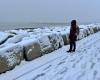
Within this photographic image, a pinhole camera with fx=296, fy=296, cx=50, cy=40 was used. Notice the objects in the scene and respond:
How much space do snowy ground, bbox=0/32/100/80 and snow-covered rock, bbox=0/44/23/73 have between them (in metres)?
0.17

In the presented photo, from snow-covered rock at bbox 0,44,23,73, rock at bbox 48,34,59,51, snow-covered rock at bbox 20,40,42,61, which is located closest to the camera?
snow-covered rock at bbox 0,44,23,73

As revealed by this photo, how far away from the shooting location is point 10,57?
896cm

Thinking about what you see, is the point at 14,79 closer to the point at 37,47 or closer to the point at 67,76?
the point at 67,76

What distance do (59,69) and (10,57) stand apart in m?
1.53

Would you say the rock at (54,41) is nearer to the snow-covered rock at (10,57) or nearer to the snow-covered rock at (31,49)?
the snow-covered rock at (31,49)

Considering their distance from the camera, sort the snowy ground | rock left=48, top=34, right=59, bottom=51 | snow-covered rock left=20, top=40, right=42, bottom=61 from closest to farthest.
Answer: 1. the snowy ground
2. snow-covered rock left=20, top=40, right=42, bottom=61
3. rock left=48, top=34, right=59, bottom=51

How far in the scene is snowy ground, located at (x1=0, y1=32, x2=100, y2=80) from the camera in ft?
25.6

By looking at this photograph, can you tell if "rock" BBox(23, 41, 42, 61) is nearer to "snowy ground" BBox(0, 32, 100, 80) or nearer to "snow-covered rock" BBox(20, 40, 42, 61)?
"snow-covered rock" BBox(20, 40, 42, 61)

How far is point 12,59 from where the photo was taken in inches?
356

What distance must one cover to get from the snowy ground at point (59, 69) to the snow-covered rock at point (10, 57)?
173 mm

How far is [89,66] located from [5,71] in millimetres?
2555

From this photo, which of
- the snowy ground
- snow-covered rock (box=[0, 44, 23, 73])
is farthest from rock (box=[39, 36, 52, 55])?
snow-covered rock (box=[0, 44, 23, 73])

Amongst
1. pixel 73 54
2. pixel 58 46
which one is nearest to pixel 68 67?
pixel 73 54

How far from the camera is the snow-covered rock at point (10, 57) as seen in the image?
27.9 feet
